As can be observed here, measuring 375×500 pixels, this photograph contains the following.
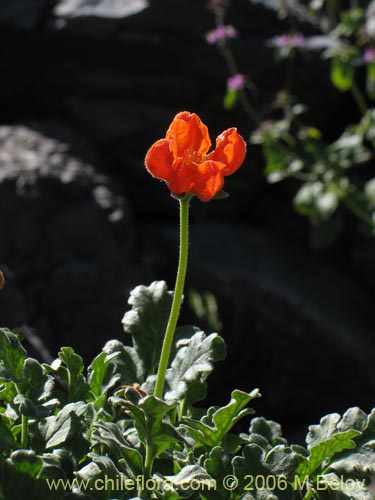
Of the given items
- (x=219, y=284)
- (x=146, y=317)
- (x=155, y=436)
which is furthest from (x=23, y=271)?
(x=155, y=436)

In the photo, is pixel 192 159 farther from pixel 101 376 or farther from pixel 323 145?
pixel 323 145

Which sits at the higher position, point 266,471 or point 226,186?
point 266,471

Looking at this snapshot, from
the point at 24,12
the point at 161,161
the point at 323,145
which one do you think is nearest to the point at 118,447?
the point at 161,161

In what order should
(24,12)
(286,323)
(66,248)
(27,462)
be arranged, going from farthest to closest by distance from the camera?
(24,12) < (286,323) < (66,248) < (27,462)

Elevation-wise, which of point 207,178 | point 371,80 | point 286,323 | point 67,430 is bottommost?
point 286,323

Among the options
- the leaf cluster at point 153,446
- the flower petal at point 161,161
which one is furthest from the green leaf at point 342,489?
the flower petal at point 161,161

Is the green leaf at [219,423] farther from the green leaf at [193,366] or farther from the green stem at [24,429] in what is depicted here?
the green stem at [24,429]

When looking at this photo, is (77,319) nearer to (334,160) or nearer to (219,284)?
(219,284)
